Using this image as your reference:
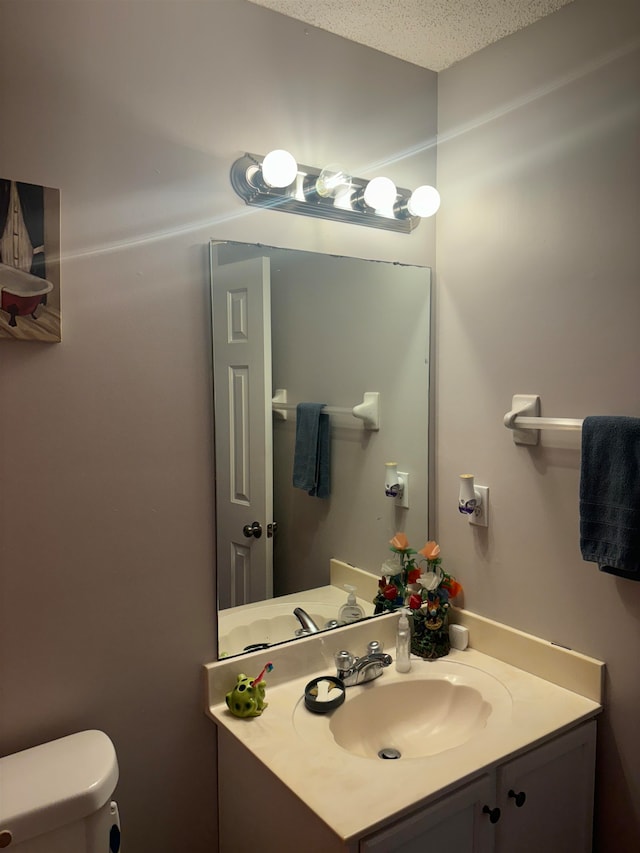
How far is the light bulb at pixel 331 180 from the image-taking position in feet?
4.87

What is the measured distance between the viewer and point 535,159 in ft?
4.92

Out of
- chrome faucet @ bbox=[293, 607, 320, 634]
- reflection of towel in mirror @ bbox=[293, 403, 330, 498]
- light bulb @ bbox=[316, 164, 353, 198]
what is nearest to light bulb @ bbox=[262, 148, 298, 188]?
light bulb @ bbox=[316, 164, 353, 198]

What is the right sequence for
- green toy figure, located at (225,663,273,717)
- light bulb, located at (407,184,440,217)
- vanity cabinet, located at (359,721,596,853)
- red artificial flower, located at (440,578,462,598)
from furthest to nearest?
red artificial flower, located at (440,578,462,598) → light bulb, located at (407,184,440,217) → green toy figure, located at (225,663,273,717) → vanity cabinet, located at (359,721,596,853)

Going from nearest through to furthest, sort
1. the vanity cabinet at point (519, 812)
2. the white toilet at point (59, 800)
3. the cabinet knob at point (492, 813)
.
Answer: the white toilet at point (59, 800) → the vanity cabinet at point (519, 812) → the cabinet knob at point (492, 813)

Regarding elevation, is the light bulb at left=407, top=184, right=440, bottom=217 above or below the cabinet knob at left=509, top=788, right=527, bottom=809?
above

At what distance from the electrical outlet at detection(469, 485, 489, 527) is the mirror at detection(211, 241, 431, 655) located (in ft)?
0.56

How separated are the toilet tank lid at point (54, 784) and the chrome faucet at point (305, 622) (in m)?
0.53

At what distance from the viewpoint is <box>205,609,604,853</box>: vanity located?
3.62 feet

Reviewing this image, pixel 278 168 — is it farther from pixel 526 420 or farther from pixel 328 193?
pixel 526 420

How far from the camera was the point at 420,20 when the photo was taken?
4.85 ft

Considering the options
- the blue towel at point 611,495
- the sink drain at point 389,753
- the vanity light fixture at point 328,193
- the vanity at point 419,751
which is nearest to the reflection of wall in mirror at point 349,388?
the vanity light fixture at point 328,193

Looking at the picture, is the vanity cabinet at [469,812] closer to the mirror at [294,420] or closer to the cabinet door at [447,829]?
the cabinet door at [447,829]

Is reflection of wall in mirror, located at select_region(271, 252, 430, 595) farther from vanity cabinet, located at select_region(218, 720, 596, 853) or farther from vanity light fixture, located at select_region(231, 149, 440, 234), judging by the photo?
vanity cabinet, located at select_region(218, 720, 596, 853)

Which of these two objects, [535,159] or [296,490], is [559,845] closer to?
[296,490]
